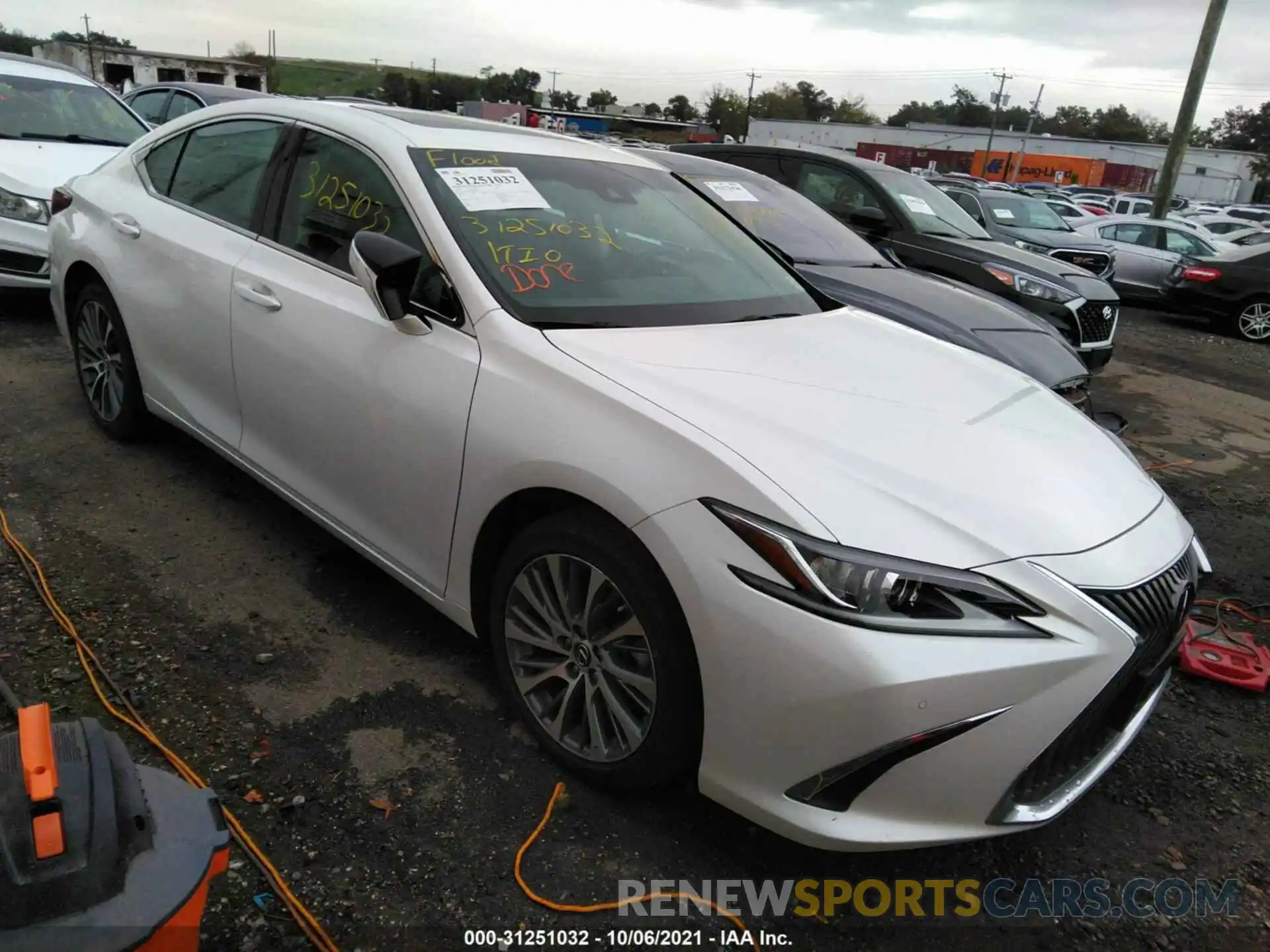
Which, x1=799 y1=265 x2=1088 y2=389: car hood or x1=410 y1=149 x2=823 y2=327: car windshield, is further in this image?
x1=799 y1=265 x2=1088 y2=389: car hood

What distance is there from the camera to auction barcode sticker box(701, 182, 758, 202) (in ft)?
18.5

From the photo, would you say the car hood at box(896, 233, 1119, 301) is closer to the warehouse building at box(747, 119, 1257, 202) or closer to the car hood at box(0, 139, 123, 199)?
the car hood at box(0, 139, 123, 199)

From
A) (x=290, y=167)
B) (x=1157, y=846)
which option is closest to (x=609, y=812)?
(x=1157, y=846)

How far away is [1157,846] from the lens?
98.0 inches

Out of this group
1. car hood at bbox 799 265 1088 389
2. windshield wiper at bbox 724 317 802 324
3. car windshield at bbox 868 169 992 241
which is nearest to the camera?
windshield wiper at bbox 724 317 802 324

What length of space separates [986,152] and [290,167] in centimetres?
6966

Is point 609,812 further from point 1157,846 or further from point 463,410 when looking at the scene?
point 1157,846

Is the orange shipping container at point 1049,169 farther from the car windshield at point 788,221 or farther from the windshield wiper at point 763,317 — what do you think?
the windshield wiper at point 763,317

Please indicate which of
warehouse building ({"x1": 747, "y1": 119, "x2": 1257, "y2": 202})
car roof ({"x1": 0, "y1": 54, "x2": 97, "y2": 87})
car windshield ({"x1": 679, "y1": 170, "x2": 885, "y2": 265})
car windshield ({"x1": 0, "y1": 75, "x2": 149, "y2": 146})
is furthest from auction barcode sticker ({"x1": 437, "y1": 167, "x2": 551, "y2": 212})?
warehouse building ({"x1": 747, "y1": 119, "x2": 1257, "y2": 202})

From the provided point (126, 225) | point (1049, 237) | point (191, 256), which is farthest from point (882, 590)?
point (1049, 237)

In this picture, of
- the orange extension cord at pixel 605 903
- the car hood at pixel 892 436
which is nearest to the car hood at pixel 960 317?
the car hood at pixel 892 436

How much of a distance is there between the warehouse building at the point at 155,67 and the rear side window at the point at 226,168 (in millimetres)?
43278

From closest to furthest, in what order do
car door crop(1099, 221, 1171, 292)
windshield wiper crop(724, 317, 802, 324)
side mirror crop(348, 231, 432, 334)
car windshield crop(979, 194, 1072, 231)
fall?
side mirror crop(348, 231, 432, 334)
windshield wiper crop(724, 317, 802, 324)
car windshield crop(979, 194, 1072, 231)
car door crop(1099, 221, 1171, 292)

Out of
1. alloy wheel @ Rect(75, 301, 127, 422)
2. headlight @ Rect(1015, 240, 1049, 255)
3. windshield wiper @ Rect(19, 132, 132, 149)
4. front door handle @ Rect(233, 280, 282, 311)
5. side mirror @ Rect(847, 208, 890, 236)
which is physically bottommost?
alloy wheel @ Rect(75, 301, 127, 422)
